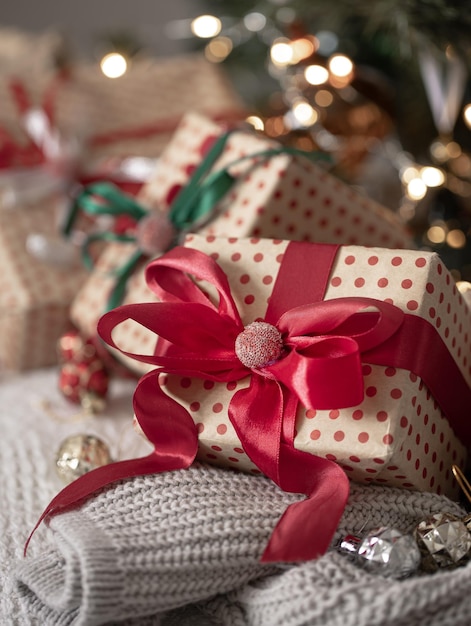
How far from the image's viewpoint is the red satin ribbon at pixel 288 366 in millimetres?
669

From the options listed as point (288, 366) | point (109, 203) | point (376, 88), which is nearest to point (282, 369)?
point (288, 366)

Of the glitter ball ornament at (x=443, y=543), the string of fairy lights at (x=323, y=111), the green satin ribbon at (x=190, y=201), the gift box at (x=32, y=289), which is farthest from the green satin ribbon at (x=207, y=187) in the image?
the glitter ball ornament at (x=443, y=543)

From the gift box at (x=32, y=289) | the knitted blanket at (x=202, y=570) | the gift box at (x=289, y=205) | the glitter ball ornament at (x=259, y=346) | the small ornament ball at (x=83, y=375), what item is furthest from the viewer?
the gift box at (x=32, y=289)

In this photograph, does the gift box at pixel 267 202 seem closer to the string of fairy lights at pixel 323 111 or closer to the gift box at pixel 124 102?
the string of fairy lights at pixel 323 111

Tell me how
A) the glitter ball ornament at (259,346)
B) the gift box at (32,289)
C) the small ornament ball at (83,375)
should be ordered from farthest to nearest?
the gift box at (32,289)
the small ornament ball at (83,375)
the glitter ball ornament at (259,346)

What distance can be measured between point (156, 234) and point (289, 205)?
19cm

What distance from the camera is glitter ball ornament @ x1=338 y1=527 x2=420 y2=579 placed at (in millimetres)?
640

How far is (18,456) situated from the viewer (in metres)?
0.98

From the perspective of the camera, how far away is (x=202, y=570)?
25.9 inches

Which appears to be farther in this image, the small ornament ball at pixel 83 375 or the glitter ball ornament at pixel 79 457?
the small ornament ball at pixel 83 375

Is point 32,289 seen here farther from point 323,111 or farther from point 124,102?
point 323,111

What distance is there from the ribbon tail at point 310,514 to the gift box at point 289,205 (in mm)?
360

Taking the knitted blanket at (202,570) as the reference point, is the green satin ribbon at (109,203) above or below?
above

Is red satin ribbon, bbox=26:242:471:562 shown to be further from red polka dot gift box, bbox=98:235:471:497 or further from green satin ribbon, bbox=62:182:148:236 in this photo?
green satin ribbon, bbox=62:182:148:236
